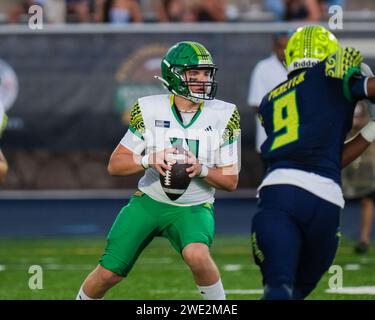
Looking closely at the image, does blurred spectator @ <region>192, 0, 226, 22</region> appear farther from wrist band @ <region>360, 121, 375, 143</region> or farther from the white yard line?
wrist band @ <region>360, 121, 375, 143</region>

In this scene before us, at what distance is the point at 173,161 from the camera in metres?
6.19

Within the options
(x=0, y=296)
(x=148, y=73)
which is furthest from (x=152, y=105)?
(x=148, y=73)

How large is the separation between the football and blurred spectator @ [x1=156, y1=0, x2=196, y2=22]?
6.95 meters

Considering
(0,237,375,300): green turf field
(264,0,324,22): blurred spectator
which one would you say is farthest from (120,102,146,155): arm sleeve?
(264,0,324,22): blurred spectator

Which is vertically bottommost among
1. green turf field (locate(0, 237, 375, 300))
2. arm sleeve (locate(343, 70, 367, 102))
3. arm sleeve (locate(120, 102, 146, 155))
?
green turf field (locate(0, 237, 375, 300))

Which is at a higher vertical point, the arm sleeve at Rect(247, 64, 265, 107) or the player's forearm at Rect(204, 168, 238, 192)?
the player's forearm at Rect(204, 168, 238, 192)

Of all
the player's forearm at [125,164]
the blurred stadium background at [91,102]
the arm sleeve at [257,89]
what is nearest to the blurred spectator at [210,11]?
the blurred stadium background at [91,102]

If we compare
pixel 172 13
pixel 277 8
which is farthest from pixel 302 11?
pixel 172 13

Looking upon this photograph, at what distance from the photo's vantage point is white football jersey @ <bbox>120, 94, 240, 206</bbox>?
6387mm

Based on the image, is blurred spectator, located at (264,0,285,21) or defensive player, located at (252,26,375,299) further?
blurred spectator, located at (264,0,285,21)

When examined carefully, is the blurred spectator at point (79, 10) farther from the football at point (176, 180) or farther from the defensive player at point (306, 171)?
the defensive player at point (306, 171)

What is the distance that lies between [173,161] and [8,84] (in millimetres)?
6369
